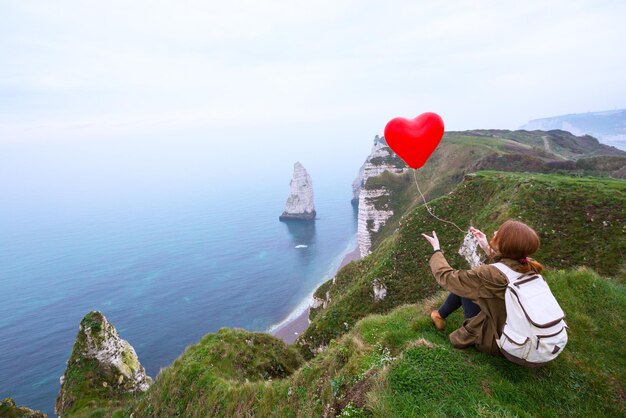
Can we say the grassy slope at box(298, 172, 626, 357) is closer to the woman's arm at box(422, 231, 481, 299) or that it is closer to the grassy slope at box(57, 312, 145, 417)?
the grassy slope at box(57, 312, 145, 417)

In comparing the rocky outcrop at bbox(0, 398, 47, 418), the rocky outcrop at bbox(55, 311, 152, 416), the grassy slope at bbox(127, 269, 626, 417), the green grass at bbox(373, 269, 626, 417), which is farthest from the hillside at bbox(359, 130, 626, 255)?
the rocky outcrop at bbox(0, 398, 47, 418)

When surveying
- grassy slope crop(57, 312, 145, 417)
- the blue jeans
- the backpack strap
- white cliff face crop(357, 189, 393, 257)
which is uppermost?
the backpack strap

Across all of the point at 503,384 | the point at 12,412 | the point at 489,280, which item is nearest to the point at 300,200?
the point at 12,412

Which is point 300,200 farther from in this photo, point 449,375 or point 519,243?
point 519,243

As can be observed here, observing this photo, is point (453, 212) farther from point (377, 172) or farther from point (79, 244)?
point (79, 244)

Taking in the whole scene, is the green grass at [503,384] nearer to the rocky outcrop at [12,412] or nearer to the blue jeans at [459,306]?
the blue jeans at [459,306]
